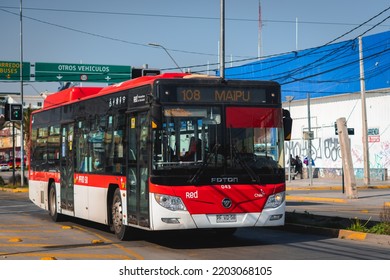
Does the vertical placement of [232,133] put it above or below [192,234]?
above

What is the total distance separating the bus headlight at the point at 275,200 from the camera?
40.3 ft

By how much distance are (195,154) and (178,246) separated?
203 centimetres

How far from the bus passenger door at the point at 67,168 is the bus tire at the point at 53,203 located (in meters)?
0.75

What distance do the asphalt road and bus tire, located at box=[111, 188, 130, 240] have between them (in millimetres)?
205

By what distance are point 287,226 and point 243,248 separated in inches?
143

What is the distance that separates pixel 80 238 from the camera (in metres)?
14.1

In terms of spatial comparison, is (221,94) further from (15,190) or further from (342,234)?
(15,190)

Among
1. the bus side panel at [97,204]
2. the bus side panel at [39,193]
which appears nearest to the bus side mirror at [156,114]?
the bus side panel at [97,204]

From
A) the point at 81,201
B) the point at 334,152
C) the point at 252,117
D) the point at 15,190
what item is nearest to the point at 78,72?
the point at 15,190

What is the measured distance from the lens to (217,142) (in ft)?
39.2

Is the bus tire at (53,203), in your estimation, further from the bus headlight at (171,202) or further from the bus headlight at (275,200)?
the bus headlight at (275,200)
